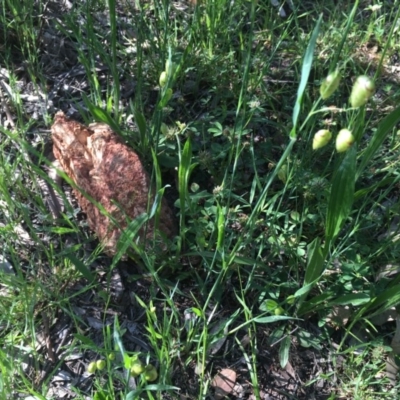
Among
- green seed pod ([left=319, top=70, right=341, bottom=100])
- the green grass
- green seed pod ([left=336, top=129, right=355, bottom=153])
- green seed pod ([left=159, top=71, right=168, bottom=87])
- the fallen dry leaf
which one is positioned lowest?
the fallen dry leaf

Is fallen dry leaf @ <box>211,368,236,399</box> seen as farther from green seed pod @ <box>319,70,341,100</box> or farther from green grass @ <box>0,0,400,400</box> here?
green seed pod @ <box>319,70,341,100</box>

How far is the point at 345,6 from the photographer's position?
A: 2.03 m

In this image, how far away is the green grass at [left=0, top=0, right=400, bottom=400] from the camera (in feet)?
4.28

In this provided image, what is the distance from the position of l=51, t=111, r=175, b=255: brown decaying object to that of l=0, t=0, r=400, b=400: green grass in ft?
0.18

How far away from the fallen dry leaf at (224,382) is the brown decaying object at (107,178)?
15.8 inches

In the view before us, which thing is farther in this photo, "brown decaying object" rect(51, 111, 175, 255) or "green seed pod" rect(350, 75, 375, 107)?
"brown decaying object" rect(51, 111, 175, 255)

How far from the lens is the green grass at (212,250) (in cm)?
131

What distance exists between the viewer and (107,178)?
1.49 m

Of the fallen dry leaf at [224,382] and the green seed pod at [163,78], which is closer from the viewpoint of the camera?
the green seed pod at [163,78]

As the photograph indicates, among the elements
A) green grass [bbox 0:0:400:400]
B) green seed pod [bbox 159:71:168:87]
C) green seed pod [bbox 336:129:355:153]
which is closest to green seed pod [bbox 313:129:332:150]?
green seed pod [bbox 336:129:355:153]

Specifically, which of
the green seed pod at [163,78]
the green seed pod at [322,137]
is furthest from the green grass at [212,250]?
the green seed pod at [322,137]

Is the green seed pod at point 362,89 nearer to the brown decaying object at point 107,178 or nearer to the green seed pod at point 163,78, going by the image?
the green seed pod at point 163,78

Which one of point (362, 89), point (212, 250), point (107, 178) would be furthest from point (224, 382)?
point (362, 89)

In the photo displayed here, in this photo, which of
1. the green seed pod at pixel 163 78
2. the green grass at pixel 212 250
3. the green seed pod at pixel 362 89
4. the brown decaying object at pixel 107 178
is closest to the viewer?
the green seed pod at pixel 362 89
